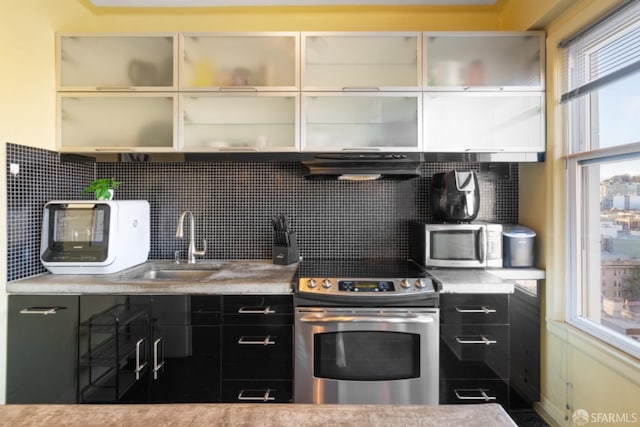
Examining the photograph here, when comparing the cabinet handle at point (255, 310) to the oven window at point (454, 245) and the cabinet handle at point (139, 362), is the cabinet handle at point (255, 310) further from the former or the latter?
the oven window at point (454, 245)

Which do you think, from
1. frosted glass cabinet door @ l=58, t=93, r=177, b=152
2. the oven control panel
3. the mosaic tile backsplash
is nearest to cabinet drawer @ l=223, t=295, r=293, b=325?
the oven control panel

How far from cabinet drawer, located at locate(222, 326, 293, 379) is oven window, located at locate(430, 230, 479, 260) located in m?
1.07

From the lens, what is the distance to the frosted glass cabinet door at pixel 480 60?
6.91 feet

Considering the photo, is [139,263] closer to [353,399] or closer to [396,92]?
[353,399]

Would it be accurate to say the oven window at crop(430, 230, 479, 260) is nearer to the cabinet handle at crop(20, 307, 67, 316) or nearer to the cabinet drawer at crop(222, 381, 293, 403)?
the cabinet drawer at crop(222, 381, 293, 403)

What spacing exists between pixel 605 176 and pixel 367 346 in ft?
5.21

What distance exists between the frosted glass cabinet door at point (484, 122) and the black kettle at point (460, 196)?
0.17 meters

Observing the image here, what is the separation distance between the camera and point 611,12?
1630mm

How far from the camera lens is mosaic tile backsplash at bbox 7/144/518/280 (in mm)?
2512

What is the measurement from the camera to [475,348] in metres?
1.79

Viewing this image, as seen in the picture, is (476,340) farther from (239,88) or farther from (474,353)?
(239,88)

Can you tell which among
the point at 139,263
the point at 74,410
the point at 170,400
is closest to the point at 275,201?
the point at 139,263

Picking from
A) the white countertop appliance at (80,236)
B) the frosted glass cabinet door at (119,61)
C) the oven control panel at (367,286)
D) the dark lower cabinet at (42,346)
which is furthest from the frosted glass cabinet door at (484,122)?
the dark lower cabinet at (42,346)

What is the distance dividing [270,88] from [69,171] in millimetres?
1490
